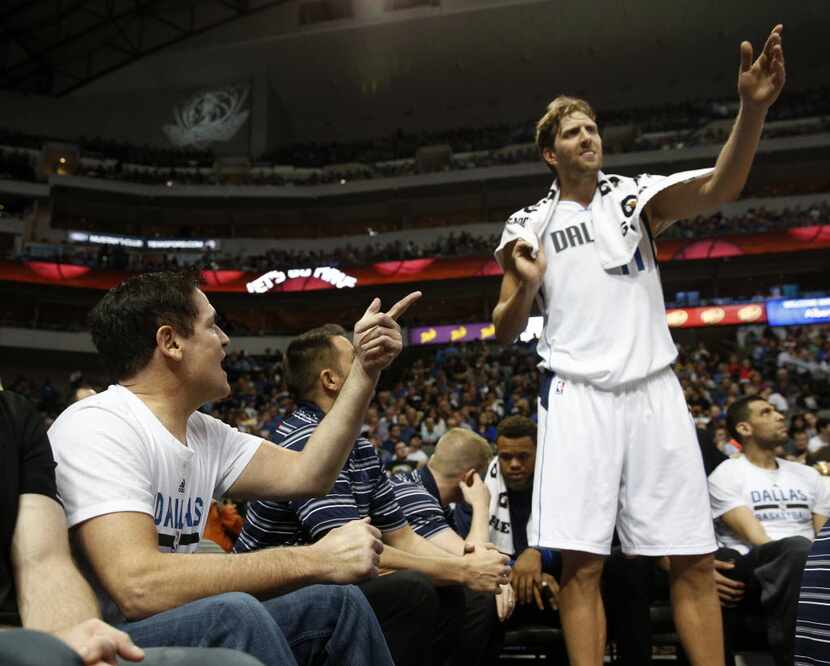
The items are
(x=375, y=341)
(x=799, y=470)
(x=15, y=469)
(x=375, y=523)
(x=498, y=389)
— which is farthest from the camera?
(x=498, y=389)

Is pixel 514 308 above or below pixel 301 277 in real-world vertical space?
below

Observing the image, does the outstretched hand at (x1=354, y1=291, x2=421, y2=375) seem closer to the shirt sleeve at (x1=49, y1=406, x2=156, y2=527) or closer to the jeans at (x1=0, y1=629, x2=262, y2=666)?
the shirt sleeve at (x1=49, y1=406, x2=156, y2=527)

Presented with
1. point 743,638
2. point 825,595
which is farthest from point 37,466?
point 743,638

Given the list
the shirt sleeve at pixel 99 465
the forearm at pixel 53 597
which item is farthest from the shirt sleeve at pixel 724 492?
the forearm at pixel 53 597

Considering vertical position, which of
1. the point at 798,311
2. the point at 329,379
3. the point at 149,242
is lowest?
the point at 329,379

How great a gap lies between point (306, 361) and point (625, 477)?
3.65 ft

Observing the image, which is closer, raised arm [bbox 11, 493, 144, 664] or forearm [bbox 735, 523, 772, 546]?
raised arm [bbox 11, 493, 144, 664]

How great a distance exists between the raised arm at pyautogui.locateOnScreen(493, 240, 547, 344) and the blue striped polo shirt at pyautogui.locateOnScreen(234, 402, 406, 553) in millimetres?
638

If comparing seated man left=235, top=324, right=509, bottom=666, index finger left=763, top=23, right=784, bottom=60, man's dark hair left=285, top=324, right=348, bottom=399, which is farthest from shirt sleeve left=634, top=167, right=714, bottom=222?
man's dark hair left=285, top=324, right=348, bottom=399

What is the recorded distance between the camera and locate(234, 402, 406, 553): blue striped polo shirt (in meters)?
2.25

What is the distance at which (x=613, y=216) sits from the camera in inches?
96.8

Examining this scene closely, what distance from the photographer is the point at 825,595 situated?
124 cm

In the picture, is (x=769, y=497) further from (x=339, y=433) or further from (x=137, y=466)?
(x=137, y=466)

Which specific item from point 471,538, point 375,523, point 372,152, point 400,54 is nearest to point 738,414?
point 471,538
